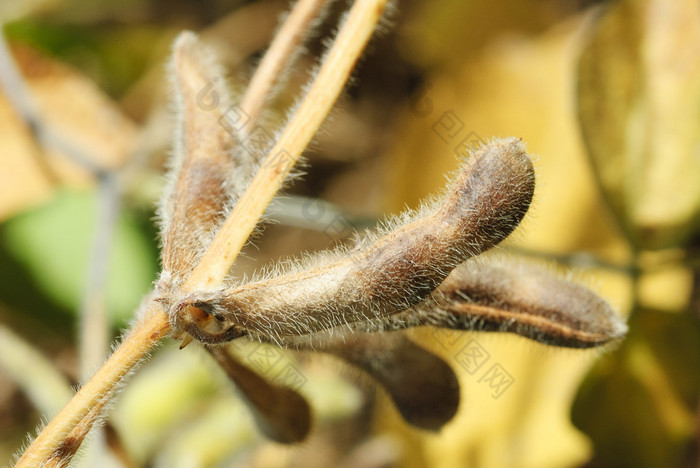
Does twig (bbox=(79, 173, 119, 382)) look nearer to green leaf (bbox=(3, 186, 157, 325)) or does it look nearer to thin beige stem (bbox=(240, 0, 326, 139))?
green leaf (bbox=(3, 186, 157, 325))

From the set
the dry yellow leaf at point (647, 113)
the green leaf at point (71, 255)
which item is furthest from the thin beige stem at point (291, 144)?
the green leaf at point (71, 255)

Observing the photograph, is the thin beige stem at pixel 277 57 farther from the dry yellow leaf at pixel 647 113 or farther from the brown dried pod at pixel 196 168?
the dry yellow leaf at pixel 647 113

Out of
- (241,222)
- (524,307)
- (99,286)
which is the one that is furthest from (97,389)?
(99,286)

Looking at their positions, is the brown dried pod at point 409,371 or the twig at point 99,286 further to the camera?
the twig at point 99,286

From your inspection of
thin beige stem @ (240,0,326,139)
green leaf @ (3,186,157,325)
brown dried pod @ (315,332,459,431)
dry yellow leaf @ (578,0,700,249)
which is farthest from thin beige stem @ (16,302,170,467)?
dry yellow leaf @ (578,0,700,249)

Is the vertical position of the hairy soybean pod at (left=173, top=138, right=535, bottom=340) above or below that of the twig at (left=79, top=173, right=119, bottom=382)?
above

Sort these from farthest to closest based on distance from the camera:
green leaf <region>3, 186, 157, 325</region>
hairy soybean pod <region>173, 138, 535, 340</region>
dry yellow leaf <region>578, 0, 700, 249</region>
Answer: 1. green leaf <region>3, 186, 157, 325</region>
2. dry yellow leaf <region>578, 0, 700, 249</region>
3. hairy soybean pod <region>173, 138, 535, 340</region>
